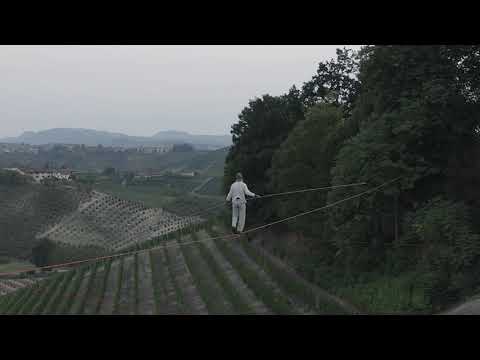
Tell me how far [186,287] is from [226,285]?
1.82 m

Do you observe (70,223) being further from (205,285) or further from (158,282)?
(205,285)

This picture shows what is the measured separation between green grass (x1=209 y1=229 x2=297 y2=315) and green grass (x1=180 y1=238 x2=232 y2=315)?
1.23m

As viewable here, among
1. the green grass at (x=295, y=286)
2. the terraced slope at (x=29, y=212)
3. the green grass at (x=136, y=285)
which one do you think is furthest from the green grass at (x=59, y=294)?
the terraced slope at (x=29, y=212)

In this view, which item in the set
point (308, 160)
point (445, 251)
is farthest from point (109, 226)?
point (445, 251)

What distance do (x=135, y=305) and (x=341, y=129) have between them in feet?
37.1

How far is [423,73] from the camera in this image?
15.3 m

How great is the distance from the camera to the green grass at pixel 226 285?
15961mm

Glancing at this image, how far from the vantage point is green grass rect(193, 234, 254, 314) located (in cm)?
1596

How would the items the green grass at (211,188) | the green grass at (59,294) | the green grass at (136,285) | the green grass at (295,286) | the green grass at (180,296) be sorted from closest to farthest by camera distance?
the green grass at (295,286) → the green grass at (180,296) → the green grass at (136,285) → the green grass at (59,294) → the green grass at (211,188)

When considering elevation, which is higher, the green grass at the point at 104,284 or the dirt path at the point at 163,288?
the dirt path at the point at 163,288

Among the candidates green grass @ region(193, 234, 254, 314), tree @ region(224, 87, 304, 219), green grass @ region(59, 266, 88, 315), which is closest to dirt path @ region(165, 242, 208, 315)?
green grass @ region(193, 234, 254, 314)

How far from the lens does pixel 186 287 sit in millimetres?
19656

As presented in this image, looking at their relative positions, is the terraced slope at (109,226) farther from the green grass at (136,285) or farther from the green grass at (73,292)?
the green grass at (136,285)

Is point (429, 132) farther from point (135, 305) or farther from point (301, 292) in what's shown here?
point (135, 305)
